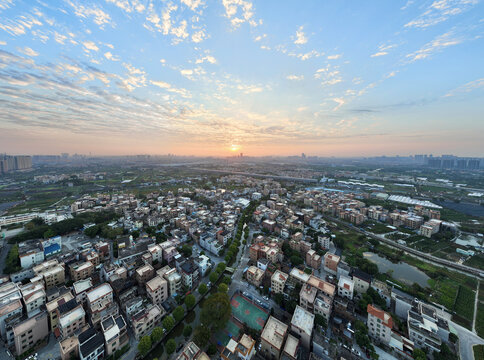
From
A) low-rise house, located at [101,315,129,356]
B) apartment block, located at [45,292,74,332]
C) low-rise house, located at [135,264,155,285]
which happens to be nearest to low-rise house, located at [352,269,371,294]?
low-rise house, located at [101,315,129,356]

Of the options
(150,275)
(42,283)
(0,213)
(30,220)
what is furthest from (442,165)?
(0,213)

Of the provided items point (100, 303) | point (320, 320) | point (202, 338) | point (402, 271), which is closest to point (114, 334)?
point (100, 303)

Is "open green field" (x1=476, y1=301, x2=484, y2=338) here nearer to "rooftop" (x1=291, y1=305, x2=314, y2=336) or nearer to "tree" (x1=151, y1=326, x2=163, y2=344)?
"rooftop" (x1=291, y1=305, x2=314, y2=336)

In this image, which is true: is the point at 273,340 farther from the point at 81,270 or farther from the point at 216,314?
the point at 81,270

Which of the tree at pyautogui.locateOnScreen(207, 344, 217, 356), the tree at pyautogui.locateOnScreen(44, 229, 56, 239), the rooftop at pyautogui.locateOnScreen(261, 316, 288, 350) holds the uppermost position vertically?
the tree at pyautogui.locateOnScreen(44, 229, 56, 239)

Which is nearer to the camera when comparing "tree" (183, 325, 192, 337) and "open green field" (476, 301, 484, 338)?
"tree" (183, 325, 192, 337)

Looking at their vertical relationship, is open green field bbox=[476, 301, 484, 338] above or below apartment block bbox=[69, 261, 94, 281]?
below

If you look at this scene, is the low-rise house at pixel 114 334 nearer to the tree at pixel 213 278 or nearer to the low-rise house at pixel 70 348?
the low-rise house at pixel 70 348
